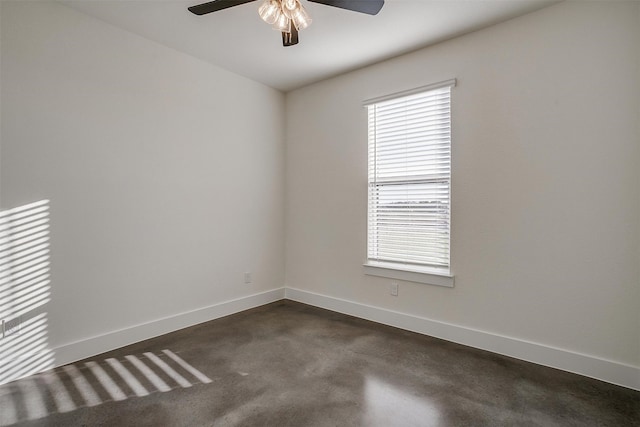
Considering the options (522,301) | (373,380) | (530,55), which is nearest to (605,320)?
(522,301)

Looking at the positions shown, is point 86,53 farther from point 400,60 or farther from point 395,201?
point 395,201

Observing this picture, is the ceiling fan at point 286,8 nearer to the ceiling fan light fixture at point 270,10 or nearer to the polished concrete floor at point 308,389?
the ceiling fan light fixture at point 270,10

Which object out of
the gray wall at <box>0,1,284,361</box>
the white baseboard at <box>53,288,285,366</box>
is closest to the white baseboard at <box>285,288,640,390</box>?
the white baseboard at <box>53,288,285,366</box>

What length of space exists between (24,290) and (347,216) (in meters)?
2.79

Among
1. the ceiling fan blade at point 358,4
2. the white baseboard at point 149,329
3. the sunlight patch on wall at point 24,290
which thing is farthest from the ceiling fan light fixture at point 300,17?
the white baseboard at point 149,329

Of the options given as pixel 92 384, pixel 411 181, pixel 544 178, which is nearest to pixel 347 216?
pixel 411 181

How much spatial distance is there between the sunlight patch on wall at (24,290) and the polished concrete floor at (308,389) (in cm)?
15

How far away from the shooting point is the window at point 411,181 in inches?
116

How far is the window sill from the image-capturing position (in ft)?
9.56

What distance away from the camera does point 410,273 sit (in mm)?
3107

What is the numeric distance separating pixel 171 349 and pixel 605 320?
3.26 meters

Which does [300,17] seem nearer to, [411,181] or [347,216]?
[411,181]

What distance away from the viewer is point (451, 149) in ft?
9.45

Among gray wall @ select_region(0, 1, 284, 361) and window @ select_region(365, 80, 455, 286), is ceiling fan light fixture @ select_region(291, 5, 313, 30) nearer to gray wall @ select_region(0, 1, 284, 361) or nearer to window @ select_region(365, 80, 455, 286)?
window @ select_region(365, 80, 455, 286)
